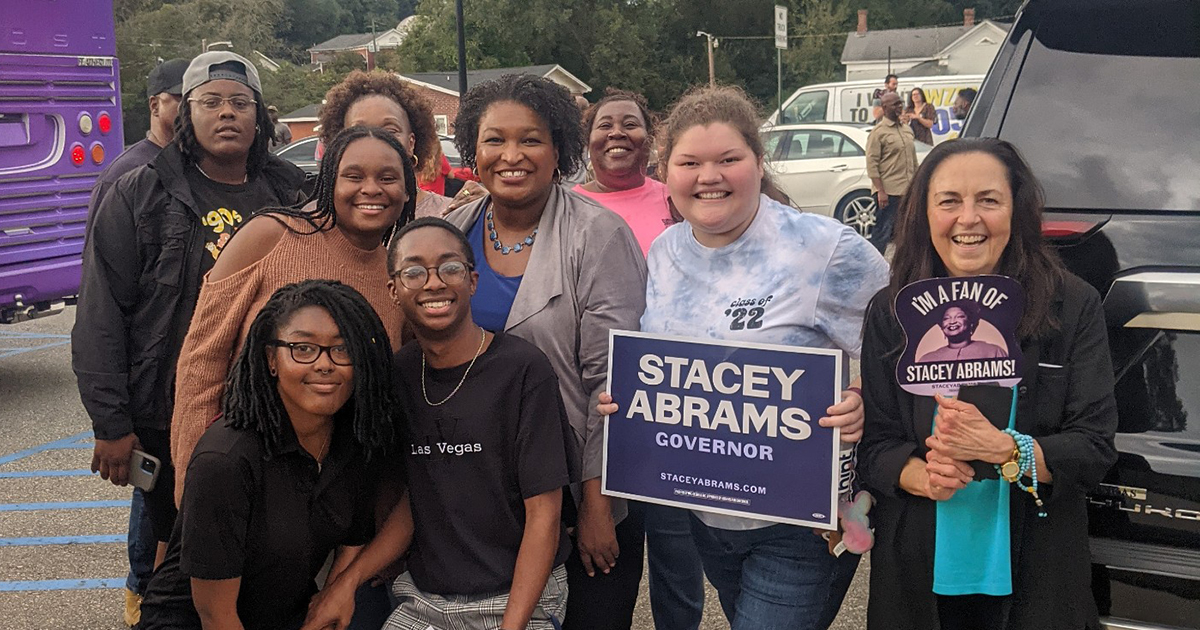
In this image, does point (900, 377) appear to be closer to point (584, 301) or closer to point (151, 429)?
point (584, 301)

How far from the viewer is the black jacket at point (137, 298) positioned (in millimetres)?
3387

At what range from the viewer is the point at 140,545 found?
3801 mm

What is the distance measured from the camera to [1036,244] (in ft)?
7.34

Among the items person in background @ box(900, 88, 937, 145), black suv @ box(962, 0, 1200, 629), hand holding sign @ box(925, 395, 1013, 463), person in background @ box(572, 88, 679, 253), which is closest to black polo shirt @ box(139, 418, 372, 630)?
hand holding sign @ box(925, 395, 1013, 463)

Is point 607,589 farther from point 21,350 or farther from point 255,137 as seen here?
point 21,350

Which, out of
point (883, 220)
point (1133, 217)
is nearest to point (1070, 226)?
point (1133, 217)

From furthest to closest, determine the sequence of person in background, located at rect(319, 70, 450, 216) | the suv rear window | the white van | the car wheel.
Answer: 1. the white van
2. the car wheel
3. person in background, located at rect(319, 70, 450, 216)
4. the suv rear window

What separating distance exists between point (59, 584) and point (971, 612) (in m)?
3.88

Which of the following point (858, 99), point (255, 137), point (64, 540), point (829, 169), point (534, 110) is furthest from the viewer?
point (858, 99)

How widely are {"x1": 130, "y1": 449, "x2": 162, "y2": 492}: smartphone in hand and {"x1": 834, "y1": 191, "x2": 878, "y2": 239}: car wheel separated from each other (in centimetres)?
1149

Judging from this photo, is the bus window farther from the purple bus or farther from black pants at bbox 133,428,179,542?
black pants at bbox 133,428,179,542

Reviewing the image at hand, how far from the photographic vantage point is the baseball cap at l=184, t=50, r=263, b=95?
3.69 meters

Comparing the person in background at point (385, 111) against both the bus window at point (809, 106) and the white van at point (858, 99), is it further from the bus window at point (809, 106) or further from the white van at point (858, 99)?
the bus window at point (809, 106)

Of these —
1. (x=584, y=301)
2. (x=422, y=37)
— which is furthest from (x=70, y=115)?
(x=422, y=37)
